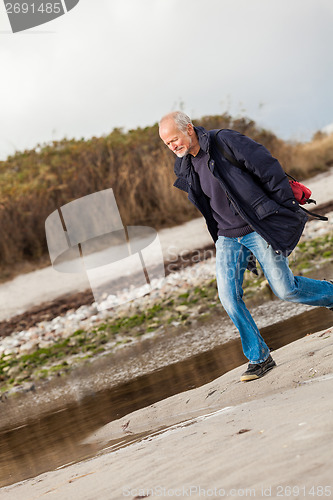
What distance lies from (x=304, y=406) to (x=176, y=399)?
1.52 m

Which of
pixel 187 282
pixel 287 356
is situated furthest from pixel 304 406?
pixel 187 282

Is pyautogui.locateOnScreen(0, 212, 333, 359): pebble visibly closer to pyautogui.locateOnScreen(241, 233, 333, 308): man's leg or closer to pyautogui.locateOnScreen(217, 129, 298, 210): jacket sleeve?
pyautogui.locateOnScreen(241, 233, 333, 308): man's leg

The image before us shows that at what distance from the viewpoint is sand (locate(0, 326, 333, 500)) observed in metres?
2.17

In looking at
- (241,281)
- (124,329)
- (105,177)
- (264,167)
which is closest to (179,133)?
(264,167)

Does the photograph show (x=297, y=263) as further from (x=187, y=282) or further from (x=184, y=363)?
(x=184, y=363)

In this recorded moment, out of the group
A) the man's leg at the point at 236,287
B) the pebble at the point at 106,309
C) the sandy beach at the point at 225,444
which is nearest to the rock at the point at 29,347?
the pebble at the point at 106,309

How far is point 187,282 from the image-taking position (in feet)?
34.1

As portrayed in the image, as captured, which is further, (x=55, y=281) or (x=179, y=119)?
(x=55, y=281)

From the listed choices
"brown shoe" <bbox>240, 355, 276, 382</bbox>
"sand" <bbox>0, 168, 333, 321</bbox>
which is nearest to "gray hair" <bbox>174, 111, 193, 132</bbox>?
"brown shoe" <bbox>240, 355, 276, 382</bbox>

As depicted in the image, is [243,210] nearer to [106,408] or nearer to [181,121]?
[181,121]

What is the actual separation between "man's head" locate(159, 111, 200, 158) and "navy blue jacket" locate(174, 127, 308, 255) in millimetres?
85

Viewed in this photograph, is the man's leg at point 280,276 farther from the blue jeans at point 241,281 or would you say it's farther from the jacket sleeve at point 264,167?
the jacket sleeve at point 264,167

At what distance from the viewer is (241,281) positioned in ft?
13.1

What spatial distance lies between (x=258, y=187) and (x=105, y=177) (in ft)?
44.9
